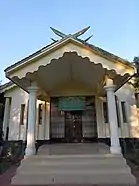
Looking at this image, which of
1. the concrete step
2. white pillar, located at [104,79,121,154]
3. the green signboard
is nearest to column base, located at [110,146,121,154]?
white pillar, located at [104,79,121,154]

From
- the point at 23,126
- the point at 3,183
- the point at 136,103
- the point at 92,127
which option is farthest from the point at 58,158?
the point at 136,103

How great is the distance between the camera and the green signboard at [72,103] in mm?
10977

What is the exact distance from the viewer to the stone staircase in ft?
20.0

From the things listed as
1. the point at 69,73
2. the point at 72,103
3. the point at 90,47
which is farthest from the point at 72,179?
the point at 72,103

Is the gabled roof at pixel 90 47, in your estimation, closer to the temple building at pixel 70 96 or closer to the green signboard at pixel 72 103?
the temple building at pixel 70 96

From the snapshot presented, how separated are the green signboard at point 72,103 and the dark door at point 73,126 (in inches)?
23.5

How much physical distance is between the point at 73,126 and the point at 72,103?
1.32 metres

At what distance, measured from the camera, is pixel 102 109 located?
11609mm

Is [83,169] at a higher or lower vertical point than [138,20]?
lower

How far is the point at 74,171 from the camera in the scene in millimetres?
6375

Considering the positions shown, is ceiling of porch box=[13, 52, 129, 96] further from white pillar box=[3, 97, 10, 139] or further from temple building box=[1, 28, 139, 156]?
white pillar box=[3, 97, 10, 139]

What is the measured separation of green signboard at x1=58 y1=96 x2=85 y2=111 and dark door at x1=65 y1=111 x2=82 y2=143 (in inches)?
23.5

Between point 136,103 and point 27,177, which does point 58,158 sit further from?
point 136,103

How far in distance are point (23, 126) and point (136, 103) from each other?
6891mm
